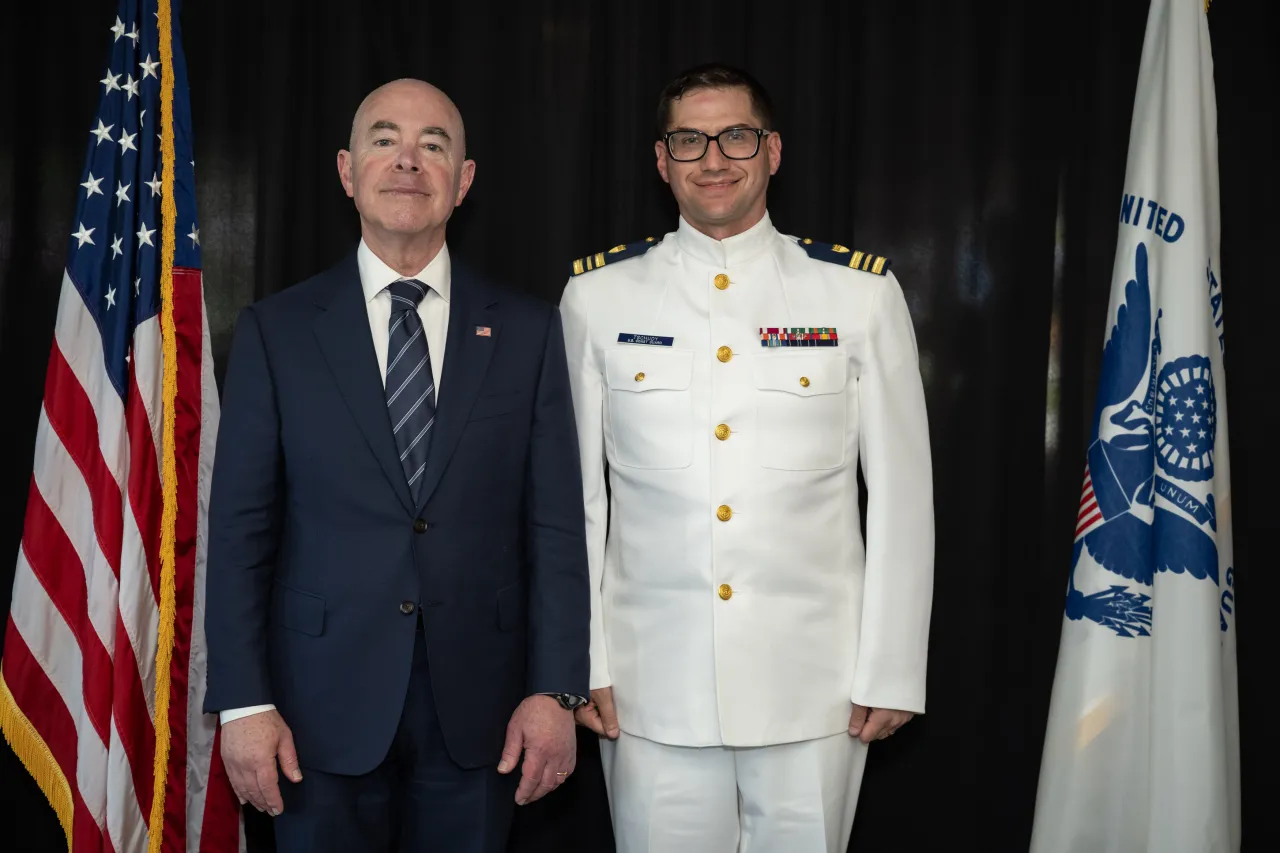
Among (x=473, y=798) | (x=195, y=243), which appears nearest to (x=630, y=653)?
(x=473, y=798)

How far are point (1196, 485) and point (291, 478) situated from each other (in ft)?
6.02

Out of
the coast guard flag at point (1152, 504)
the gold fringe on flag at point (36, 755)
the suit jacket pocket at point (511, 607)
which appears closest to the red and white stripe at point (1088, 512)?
the coast guard flag at point (1152, 504)

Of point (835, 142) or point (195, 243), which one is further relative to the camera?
point (835, 142)

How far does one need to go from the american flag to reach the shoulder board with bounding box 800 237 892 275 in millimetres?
1337

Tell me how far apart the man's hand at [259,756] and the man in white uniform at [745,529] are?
1.93 feet

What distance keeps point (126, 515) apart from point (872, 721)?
1604 mm

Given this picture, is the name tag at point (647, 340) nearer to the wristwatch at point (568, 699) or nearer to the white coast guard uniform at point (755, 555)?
the white coast guard uniform at point (755, 555)

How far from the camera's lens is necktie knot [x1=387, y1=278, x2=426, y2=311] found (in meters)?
2.00

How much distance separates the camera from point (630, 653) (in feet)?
7.28

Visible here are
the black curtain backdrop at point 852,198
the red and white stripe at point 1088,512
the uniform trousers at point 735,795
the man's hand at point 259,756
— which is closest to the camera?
the man's hand at point 259,756

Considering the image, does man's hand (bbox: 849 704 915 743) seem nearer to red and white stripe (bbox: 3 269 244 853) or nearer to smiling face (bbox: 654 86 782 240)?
smiling face (bbox: 654 86 782 240)

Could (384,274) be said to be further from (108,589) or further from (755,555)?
(108,589)

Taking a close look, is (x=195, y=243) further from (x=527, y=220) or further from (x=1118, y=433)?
Result: (x=1118, y=433)

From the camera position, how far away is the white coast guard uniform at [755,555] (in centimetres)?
216
